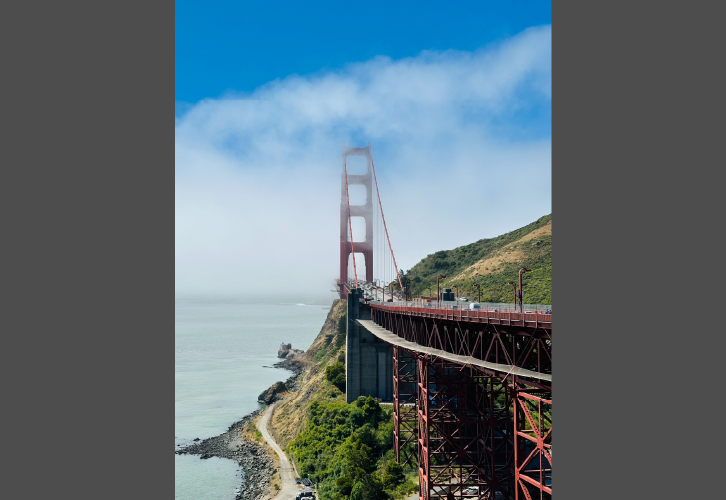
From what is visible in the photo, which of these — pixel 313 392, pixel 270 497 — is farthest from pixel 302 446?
pixel 313 392

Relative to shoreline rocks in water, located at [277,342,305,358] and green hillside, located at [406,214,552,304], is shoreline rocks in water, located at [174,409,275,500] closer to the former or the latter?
green hillside, located at [406,214,552,304]

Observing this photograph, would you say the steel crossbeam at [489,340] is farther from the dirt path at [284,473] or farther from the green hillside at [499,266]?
the green hillside at [499,266]

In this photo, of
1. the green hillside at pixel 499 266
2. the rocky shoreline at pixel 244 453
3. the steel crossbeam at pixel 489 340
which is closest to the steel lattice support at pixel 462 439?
the steel crossbeam at pixel 489 340

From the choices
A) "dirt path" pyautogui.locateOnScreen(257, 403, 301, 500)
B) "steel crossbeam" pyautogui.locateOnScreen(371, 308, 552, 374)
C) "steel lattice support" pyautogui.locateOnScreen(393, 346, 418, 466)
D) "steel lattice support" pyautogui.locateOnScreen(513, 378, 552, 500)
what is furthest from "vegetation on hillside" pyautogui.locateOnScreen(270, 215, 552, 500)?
"steel lattice support" pyautogui.locateOnScreen(513, 378, 552, 500)

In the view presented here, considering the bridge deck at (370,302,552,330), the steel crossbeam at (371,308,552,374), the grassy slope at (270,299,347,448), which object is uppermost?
the bridge deck at (370,302,552,330)

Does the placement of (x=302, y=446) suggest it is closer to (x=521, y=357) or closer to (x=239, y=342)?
(x=521, y=357)

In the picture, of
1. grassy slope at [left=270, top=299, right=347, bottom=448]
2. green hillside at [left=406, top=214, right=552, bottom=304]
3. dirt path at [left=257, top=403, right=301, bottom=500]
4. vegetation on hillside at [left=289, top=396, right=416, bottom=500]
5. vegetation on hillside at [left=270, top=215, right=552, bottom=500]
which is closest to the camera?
vegetation on hillside at [left=289, top=396, right=416, bottom=500]

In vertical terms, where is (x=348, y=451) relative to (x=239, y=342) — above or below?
above

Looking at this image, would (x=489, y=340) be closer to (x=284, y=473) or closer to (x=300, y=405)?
(x=284, y=473)
